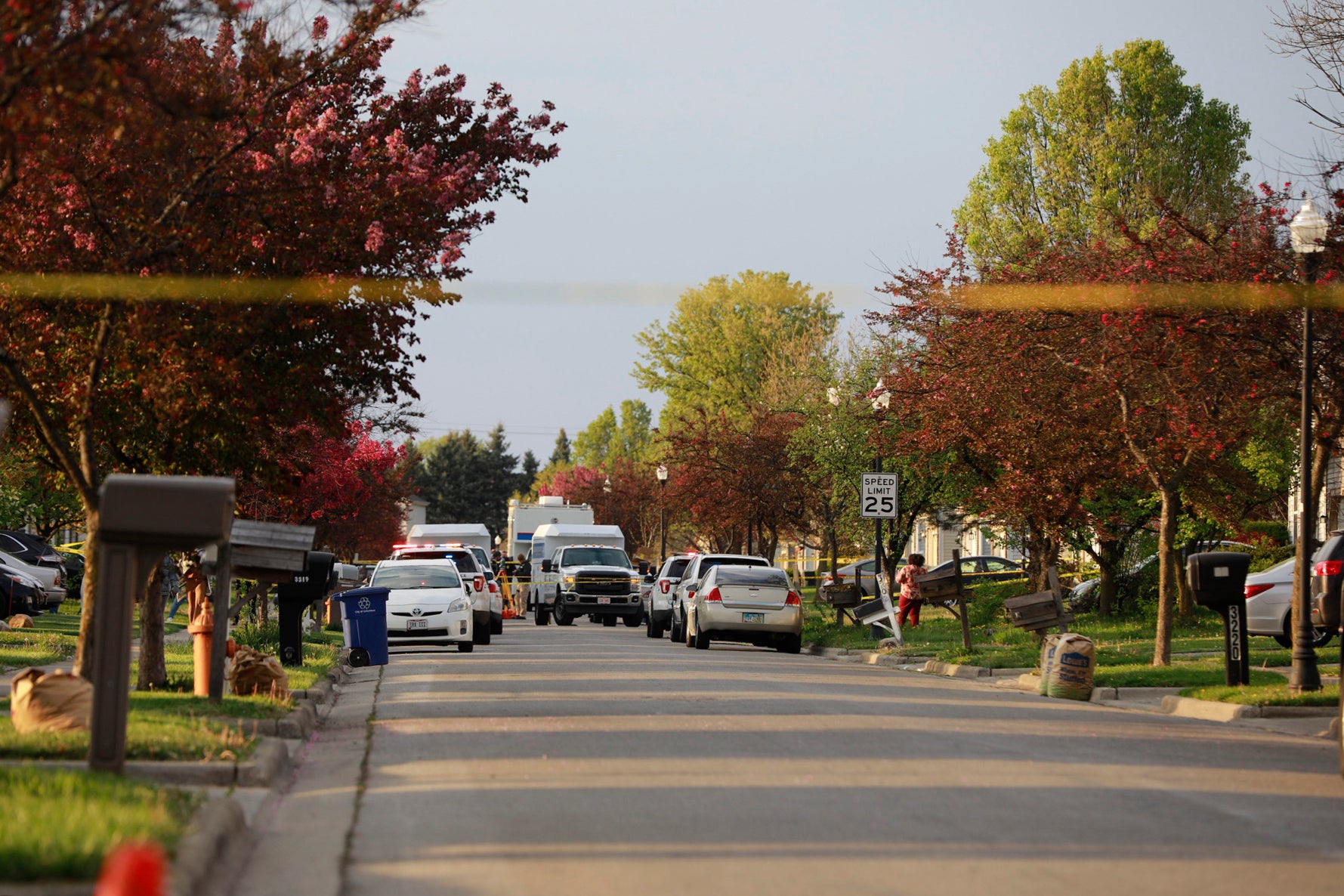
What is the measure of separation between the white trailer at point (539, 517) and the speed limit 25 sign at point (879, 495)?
20.8 metres

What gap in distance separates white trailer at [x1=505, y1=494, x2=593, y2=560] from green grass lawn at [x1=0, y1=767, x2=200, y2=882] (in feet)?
128

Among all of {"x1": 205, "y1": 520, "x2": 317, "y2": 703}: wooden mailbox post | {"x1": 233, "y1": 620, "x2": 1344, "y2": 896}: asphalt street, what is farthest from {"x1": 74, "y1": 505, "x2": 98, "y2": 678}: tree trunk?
{"x1": 233, "y1": 620, "x2": 1344, "y2": 896}: asphalt street

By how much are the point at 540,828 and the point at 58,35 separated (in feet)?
18.0

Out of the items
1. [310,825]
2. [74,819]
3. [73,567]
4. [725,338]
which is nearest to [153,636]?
[310,825]

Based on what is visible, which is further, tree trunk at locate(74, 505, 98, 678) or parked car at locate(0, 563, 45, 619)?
parked car at locate(0, 563, 45, 619)

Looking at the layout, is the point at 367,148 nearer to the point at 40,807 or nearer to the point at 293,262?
the point at 293,262

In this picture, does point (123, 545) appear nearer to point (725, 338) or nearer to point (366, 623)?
point (366, 623)

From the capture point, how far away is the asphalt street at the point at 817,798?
275 inches

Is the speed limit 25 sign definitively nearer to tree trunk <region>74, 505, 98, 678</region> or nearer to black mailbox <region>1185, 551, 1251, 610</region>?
black mailbox <region>1185, 551, 1251, 610</region>

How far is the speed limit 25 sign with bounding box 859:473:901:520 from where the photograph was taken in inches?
1078

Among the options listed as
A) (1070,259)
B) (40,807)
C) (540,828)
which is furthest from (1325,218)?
(40,807)

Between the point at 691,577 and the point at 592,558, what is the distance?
11.0 meters

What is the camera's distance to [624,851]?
745 cm

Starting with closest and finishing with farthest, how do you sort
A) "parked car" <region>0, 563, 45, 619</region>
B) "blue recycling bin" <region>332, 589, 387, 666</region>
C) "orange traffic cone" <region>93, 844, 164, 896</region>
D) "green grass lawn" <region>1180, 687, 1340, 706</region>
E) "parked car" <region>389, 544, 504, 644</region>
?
1. "orange traffic cone" <region>93, 844, 164, 896</region>
2. "green grass lawn" <region>1180, 687, 1340, 706</region>
3. "blue recycling bin" <region>332, 589, 387, 666</region>
4. "parked car" <region>389, 544, 504, 644</region>
5. "parked car" <region>0, 563, 45, 619</region>
